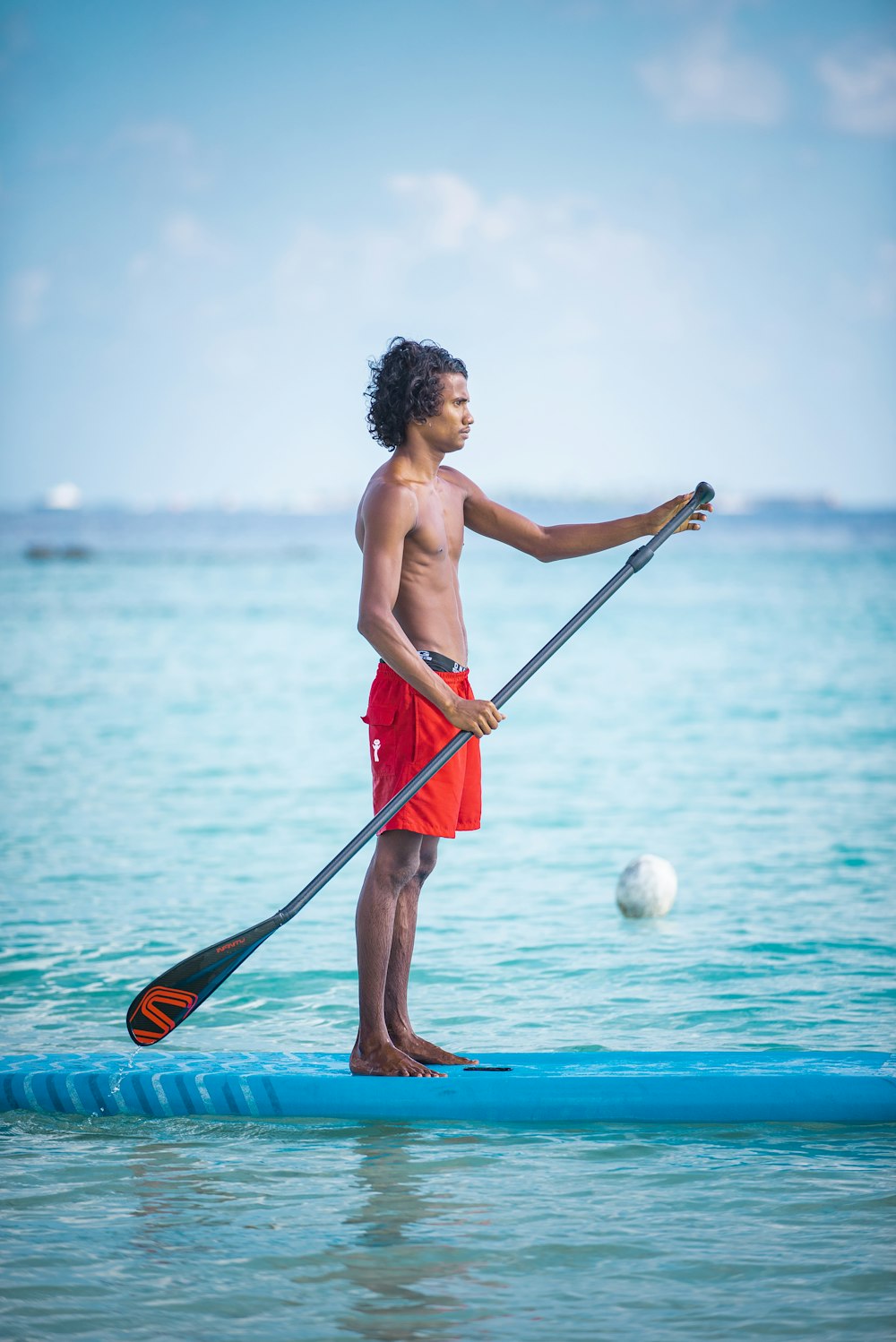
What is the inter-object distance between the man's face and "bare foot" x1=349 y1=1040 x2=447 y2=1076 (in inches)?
60.6

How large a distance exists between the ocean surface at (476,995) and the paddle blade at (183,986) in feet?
0.81

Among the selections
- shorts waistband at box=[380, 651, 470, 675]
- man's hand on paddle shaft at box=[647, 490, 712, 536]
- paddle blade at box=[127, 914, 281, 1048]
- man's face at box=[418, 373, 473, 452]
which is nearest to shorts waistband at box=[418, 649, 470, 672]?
shorts waistband at box=[380, 651, 470, 675]

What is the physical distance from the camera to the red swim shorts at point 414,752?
3.97 m

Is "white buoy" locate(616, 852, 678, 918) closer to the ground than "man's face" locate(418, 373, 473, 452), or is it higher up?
closer to the ground

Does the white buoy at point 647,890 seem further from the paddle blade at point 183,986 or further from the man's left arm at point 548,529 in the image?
the paddle blade at point 183,986

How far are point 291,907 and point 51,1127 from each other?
2.71 feet

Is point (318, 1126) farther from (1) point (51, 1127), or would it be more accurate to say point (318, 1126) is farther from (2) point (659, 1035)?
(2) point (659, 1035)

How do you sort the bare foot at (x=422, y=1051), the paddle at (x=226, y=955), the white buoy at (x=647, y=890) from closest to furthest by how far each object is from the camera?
the paddle at (x=226, y=955)
the bare foot at (x=422, y=1051)
the white buoy at (x=647, y=890)

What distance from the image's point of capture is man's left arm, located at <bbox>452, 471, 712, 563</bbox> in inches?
167

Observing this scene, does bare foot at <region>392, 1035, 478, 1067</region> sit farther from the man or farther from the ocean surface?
the ocean surface

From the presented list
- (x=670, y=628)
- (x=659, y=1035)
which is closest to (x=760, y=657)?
(x=670, y=628)

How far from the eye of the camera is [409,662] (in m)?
3.83

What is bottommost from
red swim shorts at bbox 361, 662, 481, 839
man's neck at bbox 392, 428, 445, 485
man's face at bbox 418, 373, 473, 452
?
red swim shorts at bbox 361, 662, 481, 839

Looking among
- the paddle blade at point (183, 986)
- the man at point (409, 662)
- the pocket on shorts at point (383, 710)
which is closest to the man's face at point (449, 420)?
the man at point (409, 662)
